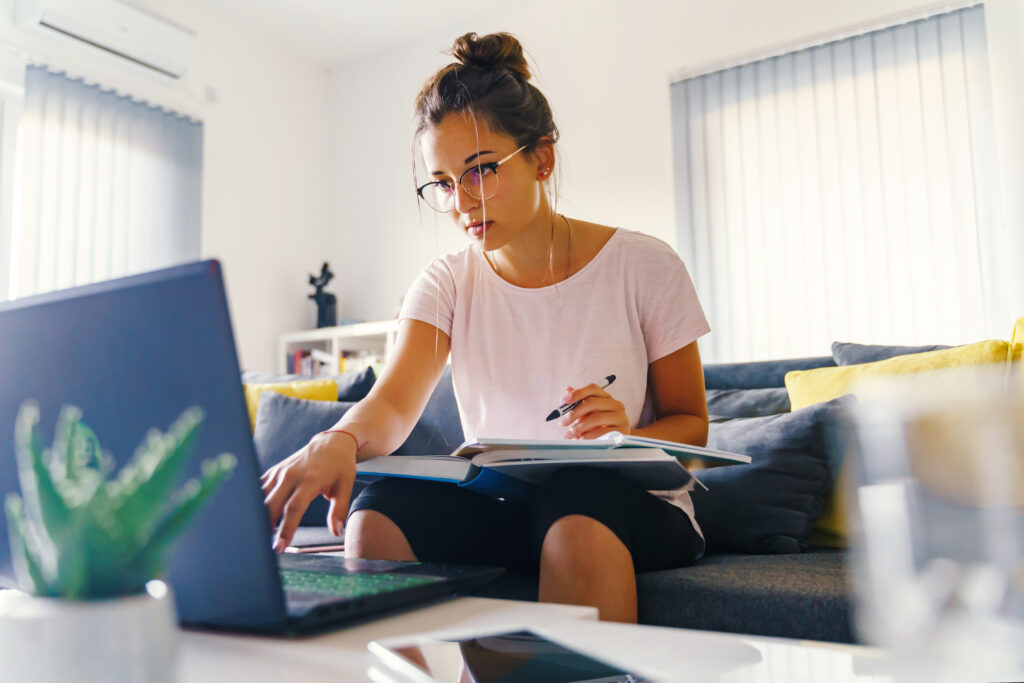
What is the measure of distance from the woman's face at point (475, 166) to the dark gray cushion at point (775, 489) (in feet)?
1.85

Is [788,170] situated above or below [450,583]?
above

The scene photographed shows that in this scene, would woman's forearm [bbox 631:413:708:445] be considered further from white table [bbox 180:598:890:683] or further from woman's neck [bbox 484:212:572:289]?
white table [bbox 180:598:890:683]

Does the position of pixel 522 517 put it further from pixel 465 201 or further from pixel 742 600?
pixel 465 201

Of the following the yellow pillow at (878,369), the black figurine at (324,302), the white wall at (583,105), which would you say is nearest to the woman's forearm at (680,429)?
the yellow pillow at (878,369)

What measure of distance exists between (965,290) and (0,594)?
118 inches

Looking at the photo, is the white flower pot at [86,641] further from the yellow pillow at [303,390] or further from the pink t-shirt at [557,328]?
the yellow pillow at [303,390]

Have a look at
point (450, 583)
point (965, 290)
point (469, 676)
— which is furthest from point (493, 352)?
point (965, 290)

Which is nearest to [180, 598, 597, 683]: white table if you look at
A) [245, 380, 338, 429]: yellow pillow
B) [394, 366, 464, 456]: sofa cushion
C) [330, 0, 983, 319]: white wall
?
[394, 366, 464, 456]: sofa cushion

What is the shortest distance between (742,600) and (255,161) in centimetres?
374

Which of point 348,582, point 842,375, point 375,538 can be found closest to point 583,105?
point 842,375

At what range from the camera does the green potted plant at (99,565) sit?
0.31m

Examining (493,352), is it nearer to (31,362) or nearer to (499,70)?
(499,70)

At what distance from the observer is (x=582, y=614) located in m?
0.57

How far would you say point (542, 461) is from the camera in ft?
2.50
